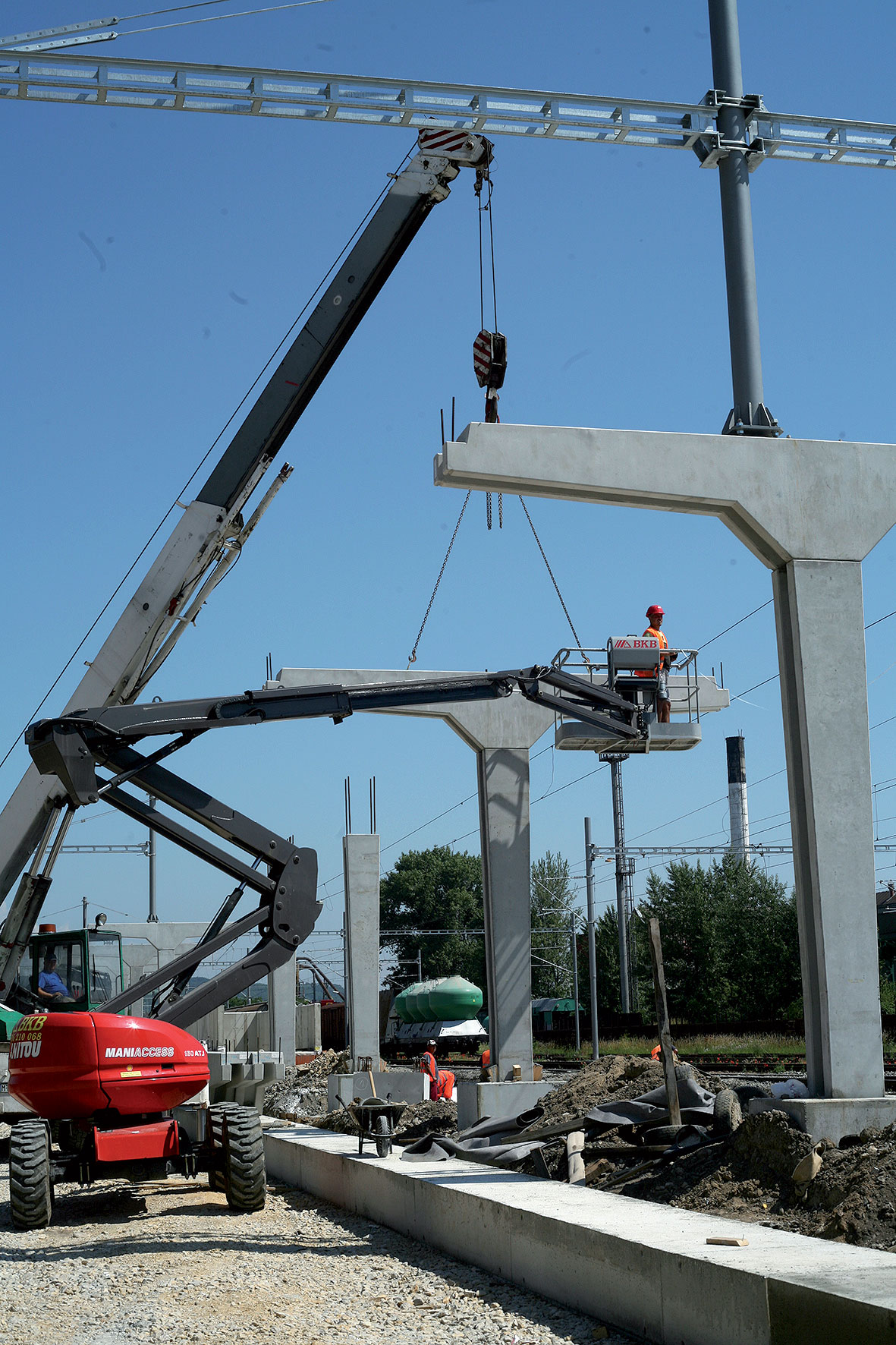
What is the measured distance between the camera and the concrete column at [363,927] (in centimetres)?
2548

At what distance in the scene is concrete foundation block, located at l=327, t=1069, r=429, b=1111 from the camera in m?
20.1

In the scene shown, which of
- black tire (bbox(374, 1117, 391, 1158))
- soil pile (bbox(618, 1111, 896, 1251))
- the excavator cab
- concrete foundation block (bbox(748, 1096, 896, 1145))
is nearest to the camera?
soil pile (bbox(618, 1111, 896, 1251))

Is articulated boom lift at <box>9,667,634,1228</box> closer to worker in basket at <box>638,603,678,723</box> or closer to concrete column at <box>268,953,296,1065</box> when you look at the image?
worker in basket at <box>638,603,678,723</box>

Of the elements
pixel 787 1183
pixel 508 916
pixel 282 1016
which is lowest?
pixel 282 1016

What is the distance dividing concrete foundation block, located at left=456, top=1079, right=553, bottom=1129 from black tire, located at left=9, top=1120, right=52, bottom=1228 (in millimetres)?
5861

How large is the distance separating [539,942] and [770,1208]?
90373mm

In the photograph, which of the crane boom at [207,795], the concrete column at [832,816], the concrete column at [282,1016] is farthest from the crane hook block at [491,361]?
the concrete column at [282,1016]

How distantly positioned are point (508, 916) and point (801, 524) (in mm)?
11008

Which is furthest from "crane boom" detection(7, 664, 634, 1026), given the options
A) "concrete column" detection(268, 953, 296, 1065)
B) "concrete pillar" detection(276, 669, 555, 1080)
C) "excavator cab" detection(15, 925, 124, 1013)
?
"concrete column" detection(268, 953, 296, 1065)

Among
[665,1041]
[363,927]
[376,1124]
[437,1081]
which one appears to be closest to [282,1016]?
[363,927]

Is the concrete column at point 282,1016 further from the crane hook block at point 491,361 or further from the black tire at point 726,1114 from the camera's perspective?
the black tire at point 726,1114

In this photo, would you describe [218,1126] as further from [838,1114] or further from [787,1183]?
[838,1114]

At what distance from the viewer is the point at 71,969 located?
18.5 meters

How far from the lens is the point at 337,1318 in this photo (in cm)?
811
